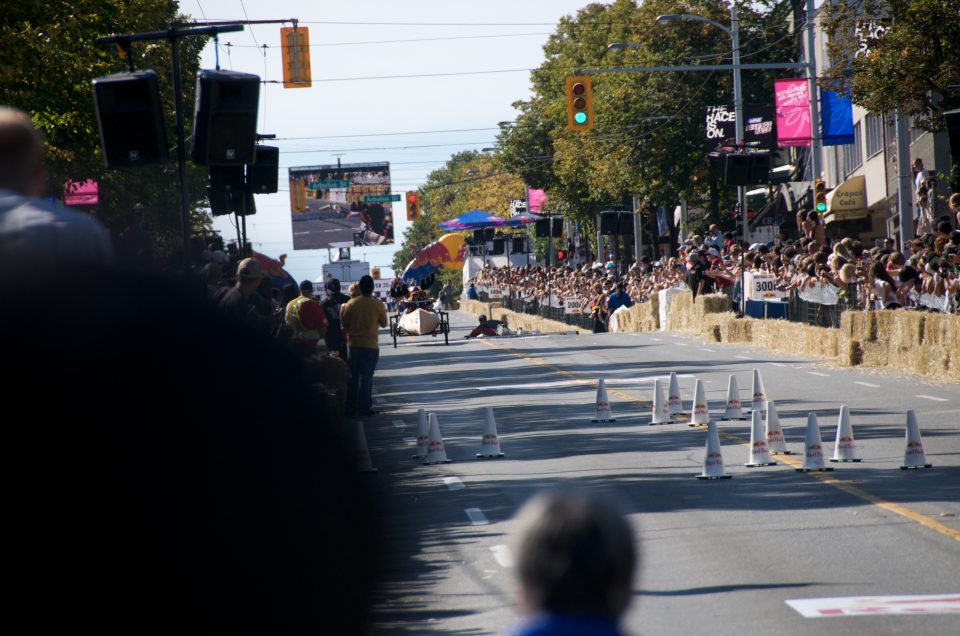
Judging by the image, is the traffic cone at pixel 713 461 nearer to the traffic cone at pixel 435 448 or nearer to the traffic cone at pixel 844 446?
the traffic cone at pixel 844 446

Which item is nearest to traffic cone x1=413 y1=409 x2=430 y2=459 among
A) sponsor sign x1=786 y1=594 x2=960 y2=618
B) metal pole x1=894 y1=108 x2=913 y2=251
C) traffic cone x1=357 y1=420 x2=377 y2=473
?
traffic cone x1=357 y1=420 x2=377 y2=473

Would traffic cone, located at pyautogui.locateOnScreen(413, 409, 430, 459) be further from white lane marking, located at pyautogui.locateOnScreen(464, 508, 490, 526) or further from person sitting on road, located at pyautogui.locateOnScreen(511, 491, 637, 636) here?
person sitting on road, located at pyautogui.locateOnScreen(511, 491, 637, 636)

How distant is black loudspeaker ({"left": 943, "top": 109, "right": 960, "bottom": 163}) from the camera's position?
2123 cm

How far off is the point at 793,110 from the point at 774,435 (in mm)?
31740

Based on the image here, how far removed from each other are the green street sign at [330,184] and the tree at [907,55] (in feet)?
224

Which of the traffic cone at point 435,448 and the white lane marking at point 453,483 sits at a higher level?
the traffic cone at point 435,448

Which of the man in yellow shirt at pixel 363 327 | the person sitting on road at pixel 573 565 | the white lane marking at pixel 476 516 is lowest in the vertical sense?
the white lane marking at pixel 476 516

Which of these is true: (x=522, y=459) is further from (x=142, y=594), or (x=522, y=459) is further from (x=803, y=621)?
(x=142, y=594)

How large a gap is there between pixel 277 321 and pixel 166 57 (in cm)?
1751

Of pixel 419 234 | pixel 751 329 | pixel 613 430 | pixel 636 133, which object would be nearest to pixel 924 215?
pixel 751 329

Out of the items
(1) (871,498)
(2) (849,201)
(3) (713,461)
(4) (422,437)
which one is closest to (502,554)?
(1) (871,498)

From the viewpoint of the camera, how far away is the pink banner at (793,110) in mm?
43531

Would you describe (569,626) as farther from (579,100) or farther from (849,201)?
(849,201)

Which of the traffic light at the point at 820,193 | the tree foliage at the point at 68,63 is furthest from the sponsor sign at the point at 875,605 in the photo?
the traffic light at the point at 820,193
